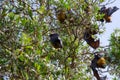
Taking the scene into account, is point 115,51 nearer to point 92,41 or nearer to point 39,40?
point 92,41

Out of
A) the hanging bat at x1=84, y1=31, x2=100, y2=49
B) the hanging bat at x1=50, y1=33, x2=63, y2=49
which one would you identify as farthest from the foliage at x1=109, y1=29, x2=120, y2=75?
the hanging bat at x1=50, y1=33, x2=63, y2=49

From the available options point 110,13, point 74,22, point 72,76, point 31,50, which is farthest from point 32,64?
point 110,13

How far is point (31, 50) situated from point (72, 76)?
1237 millimetres

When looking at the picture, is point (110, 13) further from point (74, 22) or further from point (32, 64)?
point (32, 64)

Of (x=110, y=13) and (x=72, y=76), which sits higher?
(x=110, y=13)

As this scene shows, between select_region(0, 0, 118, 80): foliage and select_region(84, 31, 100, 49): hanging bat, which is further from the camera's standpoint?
select_region(84, 31, 100, 49): hanging bat

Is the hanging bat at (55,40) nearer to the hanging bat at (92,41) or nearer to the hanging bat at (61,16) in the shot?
the hanging bat at (61,16)

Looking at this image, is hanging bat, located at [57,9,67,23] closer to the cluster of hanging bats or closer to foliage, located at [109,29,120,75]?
the cluster of hanging bats

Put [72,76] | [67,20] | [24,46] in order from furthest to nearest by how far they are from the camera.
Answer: [67,20]
[72,76]
[24,46]

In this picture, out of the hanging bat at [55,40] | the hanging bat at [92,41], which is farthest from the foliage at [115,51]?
the hanging bat at [55,40]

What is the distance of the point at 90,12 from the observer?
5730mm

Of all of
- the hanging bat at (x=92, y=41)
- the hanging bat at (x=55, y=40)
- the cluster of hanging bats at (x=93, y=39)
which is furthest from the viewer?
the hanging bat at (x=92, y=41)

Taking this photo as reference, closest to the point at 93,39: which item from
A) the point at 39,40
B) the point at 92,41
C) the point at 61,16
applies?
the point at 92,41

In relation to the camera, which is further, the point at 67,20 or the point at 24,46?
the point at 67,20
